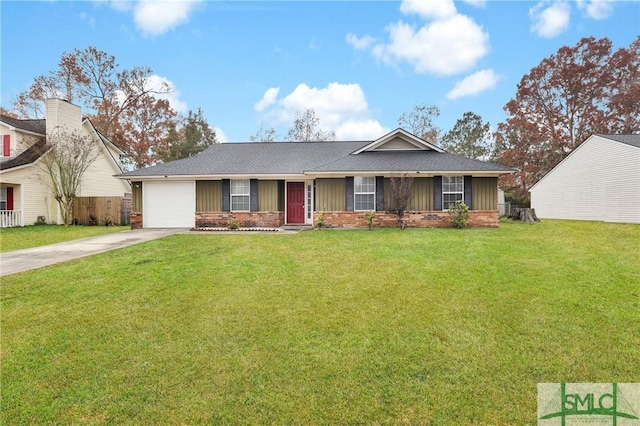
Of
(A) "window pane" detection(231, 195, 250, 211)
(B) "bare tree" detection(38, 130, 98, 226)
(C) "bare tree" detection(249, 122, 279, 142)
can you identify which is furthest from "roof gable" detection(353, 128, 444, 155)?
(C) "bare tree" detection(249, 122, 279, 142)

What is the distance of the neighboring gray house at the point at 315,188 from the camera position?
14.6m

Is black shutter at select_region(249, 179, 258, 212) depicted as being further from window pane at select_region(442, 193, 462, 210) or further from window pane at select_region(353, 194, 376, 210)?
window pane at select_region(442, 193, 462, 210)

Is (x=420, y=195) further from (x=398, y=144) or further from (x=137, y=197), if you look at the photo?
(x=137, y=197)

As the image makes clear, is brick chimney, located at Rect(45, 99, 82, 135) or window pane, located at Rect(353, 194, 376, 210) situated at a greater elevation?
brick chimney, located at Rect(45, 99, 82, 135)

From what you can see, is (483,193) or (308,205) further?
(308,205)

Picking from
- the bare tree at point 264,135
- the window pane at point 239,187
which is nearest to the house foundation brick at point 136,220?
the window pane at point 239,187

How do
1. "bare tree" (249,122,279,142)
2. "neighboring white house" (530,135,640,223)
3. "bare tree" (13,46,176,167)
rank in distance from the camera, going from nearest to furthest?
"neighboring white house" (530,135,640,223)
"bare tree" (13,46,176,167)
"bare tree" (249,122,279,142)

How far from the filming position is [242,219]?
1552 cm

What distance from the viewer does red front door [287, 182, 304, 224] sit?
1617 cm

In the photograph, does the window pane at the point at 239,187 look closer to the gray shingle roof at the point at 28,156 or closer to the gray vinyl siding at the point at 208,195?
the gray vinyl siding at the point at 208,195

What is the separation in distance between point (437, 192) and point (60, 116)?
71.0 ft

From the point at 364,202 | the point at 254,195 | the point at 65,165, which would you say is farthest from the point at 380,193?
the point at 65,165

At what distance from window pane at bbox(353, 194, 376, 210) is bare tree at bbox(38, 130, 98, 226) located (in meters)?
15.8

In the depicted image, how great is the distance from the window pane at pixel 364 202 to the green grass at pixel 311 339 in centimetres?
736
